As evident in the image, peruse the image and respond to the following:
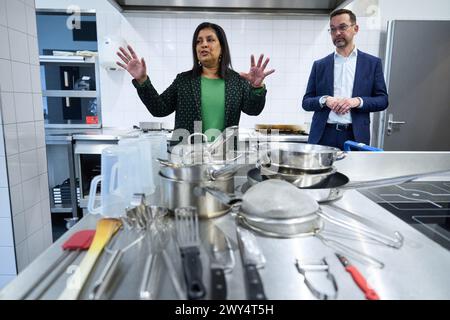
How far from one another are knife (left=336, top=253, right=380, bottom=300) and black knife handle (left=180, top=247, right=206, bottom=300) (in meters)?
0.20

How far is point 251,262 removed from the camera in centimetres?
40

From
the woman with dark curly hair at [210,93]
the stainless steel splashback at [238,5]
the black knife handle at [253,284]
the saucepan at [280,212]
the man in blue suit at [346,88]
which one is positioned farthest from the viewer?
the stainless steel splashback at [238,5]

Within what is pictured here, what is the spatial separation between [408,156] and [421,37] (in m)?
1.77

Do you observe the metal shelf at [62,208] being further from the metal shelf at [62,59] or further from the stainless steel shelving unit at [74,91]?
the metal shelf at [62,59]

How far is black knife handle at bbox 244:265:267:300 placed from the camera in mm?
336

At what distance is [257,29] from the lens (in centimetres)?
238

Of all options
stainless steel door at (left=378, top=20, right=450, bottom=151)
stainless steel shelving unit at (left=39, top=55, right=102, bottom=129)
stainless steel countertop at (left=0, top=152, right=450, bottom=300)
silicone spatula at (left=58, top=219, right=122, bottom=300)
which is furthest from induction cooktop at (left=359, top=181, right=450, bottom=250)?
stainless steel shelving unit at (left=39, top=55, right=102, bottom=129)

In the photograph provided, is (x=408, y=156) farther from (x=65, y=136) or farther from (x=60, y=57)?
(x=60, y=57)

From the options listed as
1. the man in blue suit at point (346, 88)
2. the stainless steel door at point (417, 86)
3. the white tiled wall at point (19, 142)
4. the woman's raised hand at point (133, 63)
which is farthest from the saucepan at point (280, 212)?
the stainless steel door at point (417, 86)

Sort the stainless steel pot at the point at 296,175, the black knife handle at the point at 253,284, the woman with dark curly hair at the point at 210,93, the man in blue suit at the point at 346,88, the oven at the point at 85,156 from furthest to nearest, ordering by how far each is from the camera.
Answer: the oven at the point at 85,156 → the man in blue suit at the point at 346,88 → the woman with dark curly hair at the point at 210,93 → the stainless steel pot at the point at 296,175 → the black knife handle at the point at 253,284

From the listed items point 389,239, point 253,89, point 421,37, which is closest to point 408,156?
point 389,239

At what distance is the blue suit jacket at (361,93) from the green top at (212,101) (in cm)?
56

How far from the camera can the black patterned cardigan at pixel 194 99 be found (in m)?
1.32
